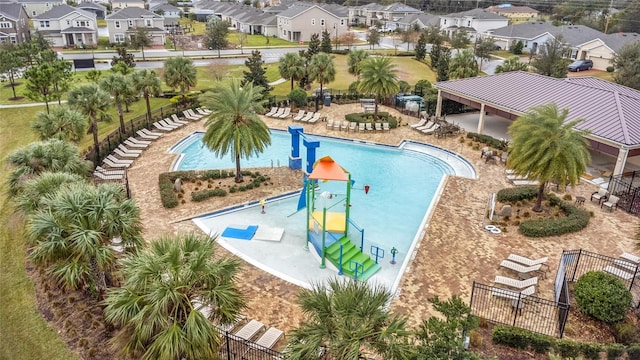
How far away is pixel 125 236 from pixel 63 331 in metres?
4.18

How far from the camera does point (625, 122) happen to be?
27.0m

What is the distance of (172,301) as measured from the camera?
10789 mm

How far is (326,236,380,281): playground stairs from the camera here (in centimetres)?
1838

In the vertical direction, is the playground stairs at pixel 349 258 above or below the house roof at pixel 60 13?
below

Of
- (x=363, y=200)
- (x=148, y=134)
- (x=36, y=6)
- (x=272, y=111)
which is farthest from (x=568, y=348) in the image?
(x=36, y=6)

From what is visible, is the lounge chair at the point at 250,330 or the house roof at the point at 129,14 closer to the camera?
the lounge chair at the point at 250,330

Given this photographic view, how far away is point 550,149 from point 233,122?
635 inches

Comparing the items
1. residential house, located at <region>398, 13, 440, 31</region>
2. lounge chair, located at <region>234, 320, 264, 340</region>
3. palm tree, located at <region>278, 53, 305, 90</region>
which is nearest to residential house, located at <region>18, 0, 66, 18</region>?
residential house, located at <region>398, 13, 440, 31</region>

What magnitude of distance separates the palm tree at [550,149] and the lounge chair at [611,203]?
151 inches

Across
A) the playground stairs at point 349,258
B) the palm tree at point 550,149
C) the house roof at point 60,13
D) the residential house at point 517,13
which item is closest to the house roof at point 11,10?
the house roof at point 60,13

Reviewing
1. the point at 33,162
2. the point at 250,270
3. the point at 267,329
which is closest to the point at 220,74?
the point at 33,162

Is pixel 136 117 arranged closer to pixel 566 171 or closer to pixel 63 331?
pixel 63 331

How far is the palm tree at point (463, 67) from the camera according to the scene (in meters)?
45.8

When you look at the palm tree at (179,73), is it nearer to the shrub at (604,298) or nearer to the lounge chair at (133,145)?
the lounge chair at (133,145)
